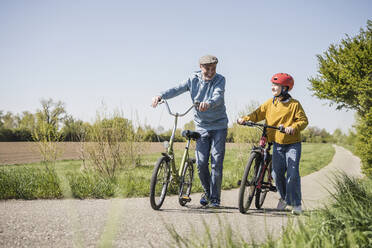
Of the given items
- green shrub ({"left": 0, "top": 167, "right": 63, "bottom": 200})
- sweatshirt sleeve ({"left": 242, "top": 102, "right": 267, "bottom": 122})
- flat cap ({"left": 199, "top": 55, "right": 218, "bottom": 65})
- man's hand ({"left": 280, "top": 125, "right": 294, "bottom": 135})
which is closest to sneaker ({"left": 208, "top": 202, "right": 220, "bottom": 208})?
sweatshirt sleeve ({"left": 242, "top": 102, "right": 267, "bottom": 122})

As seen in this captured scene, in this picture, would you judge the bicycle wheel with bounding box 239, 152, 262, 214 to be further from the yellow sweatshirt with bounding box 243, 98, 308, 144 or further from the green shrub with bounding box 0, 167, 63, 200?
the green shrub with bounding box 0, 167, 63, 200

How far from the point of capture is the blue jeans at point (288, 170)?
4.11 metres

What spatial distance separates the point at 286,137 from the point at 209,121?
116 cm

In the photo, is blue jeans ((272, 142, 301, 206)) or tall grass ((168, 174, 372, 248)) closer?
tall grass ((168, 174, 372, 248))

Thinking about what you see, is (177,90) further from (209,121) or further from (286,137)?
(286,137)

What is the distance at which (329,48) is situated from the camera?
9242 mm

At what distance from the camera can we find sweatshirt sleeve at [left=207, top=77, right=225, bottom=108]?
419cm

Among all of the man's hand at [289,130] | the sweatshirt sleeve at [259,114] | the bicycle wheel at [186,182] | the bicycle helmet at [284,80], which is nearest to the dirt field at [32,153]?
the bicycle wheel at [186,182]

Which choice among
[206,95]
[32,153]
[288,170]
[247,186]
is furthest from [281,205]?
[32,153]

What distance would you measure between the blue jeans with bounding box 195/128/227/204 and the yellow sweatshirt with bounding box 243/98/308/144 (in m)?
0.54

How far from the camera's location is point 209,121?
4.54 meters

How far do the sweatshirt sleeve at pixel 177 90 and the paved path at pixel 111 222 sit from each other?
5.53ft

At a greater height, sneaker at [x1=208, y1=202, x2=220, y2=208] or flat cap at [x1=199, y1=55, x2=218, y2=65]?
flat cap at [x1=199, y1=55, x2=218, y2=65]

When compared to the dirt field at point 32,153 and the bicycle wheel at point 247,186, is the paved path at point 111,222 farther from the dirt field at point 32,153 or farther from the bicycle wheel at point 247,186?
A: the dirt field at point 32,153
